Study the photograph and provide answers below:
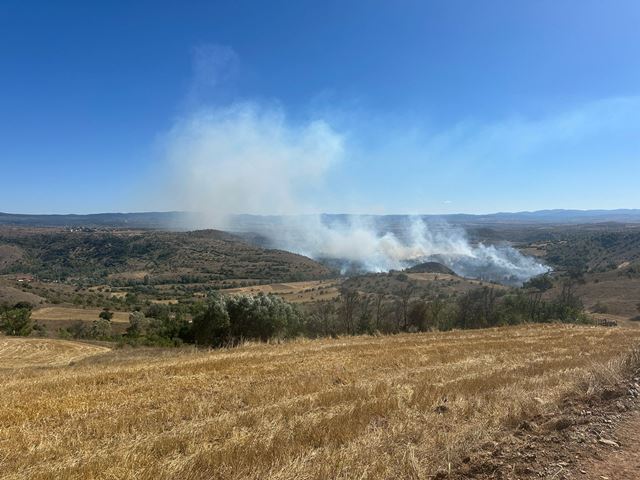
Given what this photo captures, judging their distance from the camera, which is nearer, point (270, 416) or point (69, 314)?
point (270, 416)

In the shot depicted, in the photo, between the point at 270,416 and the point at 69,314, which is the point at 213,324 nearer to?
the point at 270,416

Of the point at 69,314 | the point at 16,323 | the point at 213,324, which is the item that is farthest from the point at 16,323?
the point at 213,324

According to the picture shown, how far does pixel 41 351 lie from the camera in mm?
43219

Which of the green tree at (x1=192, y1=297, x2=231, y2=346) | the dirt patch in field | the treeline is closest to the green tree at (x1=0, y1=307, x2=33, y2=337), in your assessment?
the treeline

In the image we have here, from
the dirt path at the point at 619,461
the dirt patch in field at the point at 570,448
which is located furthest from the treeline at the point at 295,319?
the dirt path at the point at 619,461

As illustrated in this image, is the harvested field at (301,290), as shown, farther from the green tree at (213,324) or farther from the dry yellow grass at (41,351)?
the green tree at (213,324)

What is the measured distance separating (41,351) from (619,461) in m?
49.3

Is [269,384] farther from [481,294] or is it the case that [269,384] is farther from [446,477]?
[481,294]

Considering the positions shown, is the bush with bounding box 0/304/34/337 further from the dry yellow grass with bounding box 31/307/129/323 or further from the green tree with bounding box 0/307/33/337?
the dry yellow grass with bounding box 31/307/129/323

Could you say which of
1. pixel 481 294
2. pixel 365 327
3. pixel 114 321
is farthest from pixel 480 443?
pixel 114 321

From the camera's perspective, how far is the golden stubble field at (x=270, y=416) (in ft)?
18.6

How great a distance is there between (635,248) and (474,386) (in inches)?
7406

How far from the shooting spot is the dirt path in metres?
5.13

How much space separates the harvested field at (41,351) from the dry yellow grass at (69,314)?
48.7 meters
